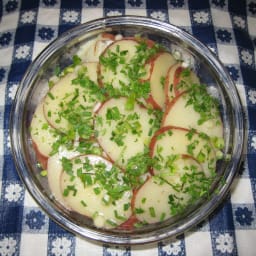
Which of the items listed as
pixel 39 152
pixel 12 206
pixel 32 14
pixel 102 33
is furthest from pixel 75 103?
pixel 32 14

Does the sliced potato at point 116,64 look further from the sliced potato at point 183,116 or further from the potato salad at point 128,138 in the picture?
the sliced potato at point 183,116

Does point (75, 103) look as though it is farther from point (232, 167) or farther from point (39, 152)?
point (232, 167)

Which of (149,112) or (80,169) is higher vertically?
(149,112)

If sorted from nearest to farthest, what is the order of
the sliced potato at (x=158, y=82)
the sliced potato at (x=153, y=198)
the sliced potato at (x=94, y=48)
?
the sliced potato at (x=153, y=198)
the sliced potato at (x=158, y=82)
the sliced potato at (x=94, y=48)

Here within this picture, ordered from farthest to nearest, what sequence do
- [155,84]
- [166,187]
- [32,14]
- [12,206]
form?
[32,14] → [12,206] → [155,84] → [166,187]

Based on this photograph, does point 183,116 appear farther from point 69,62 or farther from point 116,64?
point 69,62

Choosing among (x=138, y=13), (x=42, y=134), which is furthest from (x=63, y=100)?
(x=138, y=13)

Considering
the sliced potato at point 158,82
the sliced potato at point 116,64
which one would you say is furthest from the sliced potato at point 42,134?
the sliced potato at point 158,82
